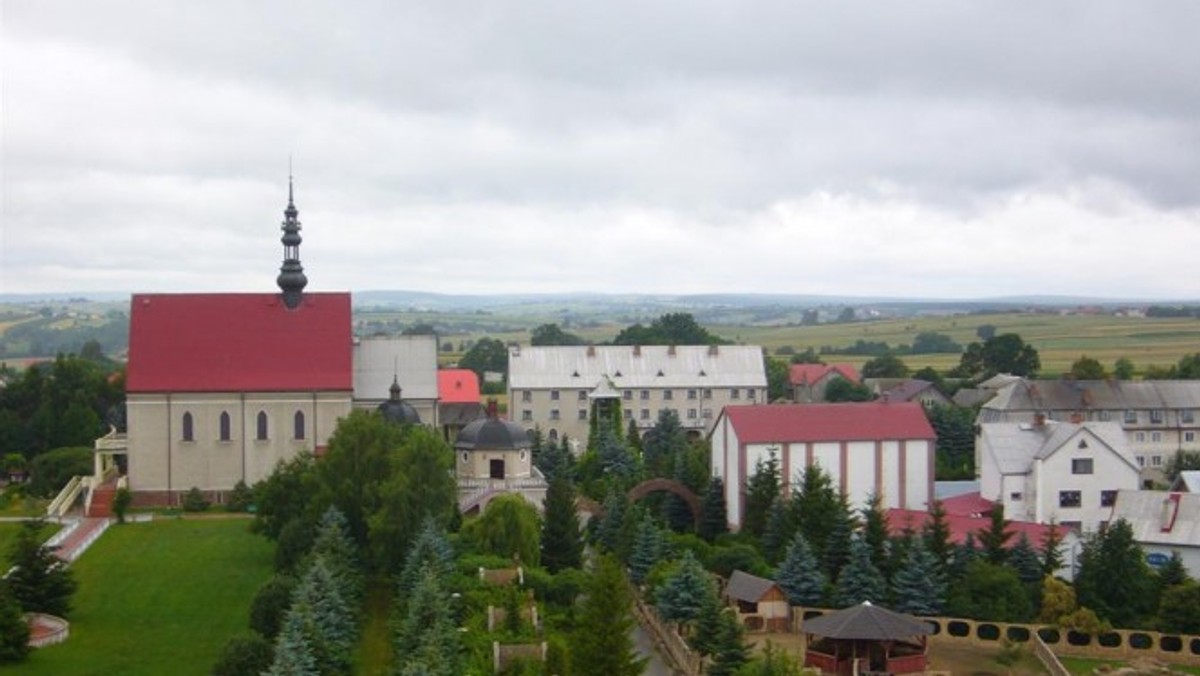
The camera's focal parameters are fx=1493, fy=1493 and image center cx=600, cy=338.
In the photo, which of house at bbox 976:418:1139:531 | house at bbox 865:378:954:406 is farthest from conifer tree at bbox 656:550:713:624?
house at bbox 865:378:954:406

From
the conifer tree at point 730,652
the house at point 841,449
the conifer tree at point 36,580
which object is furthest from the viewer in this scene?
the house at point 841,449

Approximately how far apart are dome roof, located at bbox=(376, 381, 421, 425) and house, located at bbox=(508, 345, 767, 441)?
13.4m

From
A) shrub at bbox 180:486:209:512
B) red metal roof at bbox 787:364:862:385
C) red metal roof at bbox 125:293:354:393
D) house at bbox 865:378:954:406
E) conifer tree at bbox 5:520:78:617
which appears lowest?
shrub at bbox 180:486:209:512

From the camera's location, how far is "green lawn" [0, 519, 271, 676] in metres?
35.5

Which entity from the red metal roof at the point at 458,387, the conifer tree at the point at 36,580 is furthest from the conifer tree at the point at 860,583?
the red metal roof at the point at 458,387

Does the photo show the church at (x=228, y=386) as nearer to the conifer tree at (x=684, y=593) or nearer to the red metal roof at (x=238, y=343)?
the red metal roof at (x=238, y=343)

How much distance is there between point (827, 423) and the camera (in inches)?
2104

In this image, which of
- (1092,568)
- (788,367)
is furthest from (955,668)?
(788,367)

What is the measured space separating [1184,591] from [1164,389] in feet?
105

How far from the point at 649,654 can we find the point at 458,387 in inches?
1530

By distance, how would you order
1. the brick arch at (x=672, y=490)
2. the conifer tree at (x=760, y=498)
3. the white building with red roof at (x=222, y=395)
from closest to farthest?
the conifer tree at (x=760, y=498)
the brick arch at (x=672, y=490)
the white building with red roof at (x=222, y=395)

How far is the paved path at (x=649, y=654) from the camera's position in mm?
36031

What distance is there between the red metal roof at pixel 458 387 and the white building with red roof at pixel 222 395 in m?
13.0

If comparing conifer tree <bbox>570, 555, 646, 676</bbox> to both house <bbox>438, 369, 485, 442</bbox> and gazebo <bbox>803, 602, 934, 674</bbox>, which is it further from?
house <bbox>438, 369, 485, 442</bbox>
